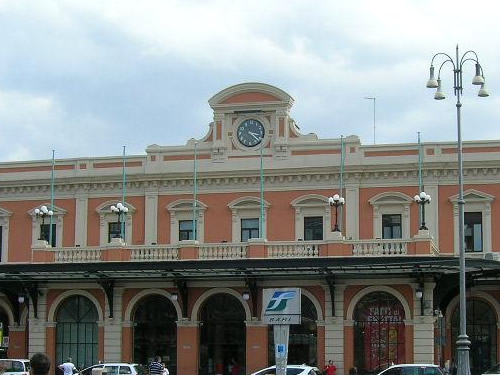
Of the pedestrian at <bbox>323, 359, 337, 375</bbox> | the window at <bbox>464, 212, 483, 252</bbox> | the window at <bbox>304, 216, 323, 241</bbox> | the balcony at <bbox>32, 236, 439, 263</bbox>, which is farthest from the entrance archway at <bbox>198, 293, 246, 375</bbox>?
the window at <bbox>464, 212, 483, 252</bbox>

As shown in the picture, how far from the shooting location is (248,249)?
42969mm

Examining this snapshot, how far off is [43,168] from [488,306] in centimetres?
2325

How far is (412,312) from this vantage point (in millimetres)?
41594

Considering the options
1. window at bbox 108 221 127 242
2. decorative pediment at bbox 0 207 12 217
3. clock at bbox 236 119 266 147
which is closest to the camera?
clock at bbox 236 119 266 147

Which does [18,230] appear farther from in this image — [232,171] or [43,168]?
[232,171]

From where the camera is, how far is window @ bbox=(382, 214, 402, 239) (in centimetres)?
4834

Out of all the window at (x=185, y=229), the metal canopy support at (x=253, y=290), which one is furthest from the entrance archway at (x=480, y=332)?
the window at (x=185, y=229)

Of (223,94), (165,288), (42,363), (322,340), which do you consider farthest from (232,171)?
(42,363)

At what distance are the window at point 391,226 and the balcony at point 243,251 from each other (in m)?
3.47

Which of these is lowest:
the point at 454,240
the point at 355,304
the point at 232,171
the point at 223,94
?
the point at 355,304

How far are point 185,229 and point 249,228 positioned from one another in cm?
327

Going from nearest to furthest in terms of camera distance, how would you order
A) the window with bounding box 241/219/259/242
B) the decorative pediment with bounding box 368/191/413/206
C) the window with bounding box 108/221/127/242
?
the decorative pediment with bounding box 368/191/413/206 < the window with bounding box 241/219/259/242 < the window with bounding box 108/221/127/242

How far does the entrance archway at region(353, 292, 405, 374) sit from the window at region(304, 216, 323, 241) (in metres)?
7.22

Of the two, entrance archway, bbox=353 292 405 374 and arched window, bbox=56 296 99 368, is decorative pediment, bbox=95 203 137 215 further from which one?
entrance archway, bbox=353 292 405 374
